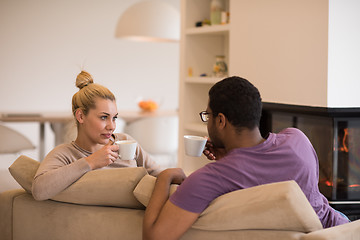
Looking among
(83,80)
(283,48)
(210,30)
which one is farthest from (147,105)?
(83,80)

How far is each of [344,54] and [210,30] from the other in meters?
1.35

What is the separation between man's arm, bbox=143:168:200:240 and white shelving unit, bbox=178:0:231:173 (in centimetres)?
251

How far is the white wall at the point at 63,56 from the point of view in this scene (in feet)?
19.9

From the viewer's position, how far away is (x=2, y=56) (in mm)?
6016

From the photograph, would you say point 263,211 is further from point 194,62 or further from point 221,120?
point 194,62

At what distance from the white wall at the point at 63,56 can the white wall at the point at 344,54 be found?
156 inches

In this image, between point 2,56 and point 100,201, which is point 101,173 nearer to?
point 100,201

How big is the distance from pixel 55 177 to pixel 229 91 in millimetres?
657

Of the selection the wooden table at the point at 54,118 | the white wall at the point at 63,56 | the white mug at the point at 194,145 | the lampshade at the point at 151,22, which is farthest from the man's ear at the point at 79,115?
the white wall at the point at 63,56

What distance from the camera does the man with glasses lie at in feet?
4.57

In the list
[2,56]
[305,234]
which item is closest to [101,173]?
[305,234]

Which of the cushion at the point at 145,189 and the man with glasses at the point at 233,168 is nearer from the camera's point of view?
the man with glasses at the point at 233,168

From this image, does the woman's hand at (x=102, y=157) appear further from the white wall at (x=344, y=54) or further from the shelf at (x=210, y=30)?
→ the shelf at (x=210, y=30)

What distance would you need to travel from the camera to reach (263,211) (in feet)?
4.35
